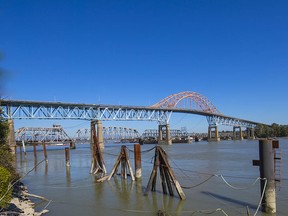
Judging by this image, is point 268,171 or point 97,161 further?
point 97,161

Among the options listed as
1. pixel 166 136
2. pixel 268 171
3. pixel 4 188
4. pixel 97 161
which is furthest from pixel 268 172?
pixel 166 136

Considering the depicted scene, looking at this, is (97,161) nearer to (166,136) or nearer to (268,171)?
(268,171)

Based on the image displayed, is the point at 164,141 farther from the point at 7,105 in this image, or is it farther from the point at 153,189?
the point at 153,189

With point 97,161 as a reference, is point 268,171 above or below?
above

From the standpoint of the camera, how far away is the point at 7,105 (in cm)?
10138

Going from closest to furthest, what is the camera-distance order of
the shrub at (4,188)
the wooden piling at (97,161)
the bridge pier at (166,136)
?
1. the shrub at (4,188)
2. the wooden piling at (97,161)
3. the bridge pier at (166,136)

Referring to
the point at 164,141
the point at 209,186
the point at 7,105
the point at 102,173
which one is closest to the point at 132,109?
the point at 164,141

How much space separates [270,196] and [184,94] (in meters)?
165

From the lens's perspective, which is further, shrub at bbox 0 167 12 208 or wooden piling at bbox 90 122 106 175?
wooden piling at bbox 90 122 106 175

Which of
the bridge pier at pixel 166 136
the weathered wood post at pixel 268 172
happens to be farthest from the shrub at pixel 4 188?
the bridge pier at pixel 166 136

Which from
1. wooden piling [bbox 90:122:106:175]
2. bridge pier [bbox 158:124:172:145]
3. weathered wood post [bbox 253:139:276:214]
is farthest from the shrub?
bridge pier [bbox 158:124:172:145]

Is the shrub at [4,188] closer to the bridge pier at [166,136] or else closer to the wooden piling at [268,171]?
the wooden piling at [268,171]

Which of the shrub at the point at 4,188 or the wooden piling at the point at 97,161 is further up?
the shrub at the point at 4,188

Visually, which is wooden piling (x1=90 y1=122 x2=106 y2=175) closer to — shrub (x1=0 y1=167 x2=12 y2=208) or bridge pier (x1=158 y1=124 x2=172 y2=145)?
shrub (x1=0 y1=167 x2=12 y2=208)
